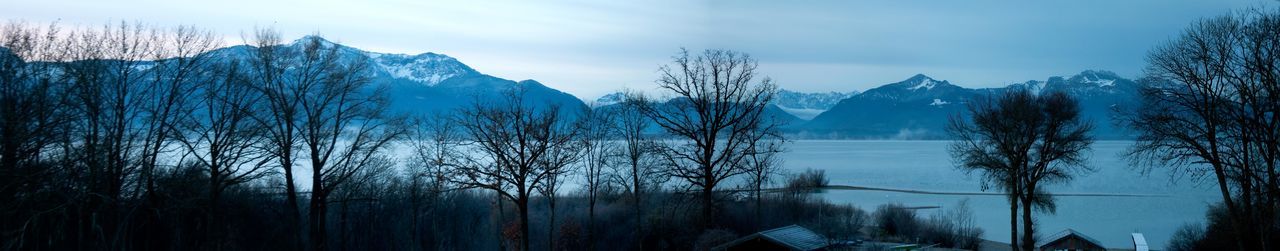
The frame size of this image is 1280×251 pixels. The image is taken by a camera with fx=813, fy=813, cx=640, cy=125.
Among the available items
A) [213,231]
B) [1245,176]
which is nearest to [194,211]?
[213,231]

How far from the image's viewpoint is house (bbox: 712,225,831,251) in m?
22.5

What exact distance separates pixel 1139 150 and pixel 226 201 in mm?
26618

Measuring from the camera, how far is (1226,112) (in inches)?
850

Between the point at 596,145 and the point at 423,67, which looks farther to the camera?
the point at 423,67

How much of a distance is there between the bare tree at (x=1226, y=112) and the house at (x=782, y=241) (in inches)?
353

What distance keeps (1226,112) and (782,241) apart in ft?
40.1

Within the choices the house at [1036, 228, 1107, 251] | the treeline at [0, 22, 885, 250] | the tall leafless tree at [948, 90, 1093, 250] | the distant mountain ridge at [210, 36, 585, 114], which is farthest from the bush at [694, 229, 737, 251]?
the distant mountain ridge at [210, 36, 585, 114]

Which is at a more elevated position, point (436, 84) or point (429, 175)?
point (436, 84)

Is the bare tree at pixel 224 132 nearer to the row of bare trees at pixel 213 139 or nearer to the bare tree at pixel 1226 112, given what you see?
the row of bare trees at pixel 213 139

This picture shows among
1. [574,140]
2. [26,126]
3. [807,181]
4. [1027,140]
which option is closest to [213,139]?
[26,126]

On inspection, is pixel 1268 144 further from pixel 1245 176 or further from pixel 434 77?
pixel 434 77

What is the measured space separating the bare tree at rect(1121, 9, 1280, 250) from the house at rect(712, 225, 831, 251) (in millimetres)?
8972

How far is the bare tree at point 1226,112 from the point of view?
2067 cm

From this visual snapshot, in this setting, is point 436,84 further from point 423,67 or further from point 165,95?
point 165,95
